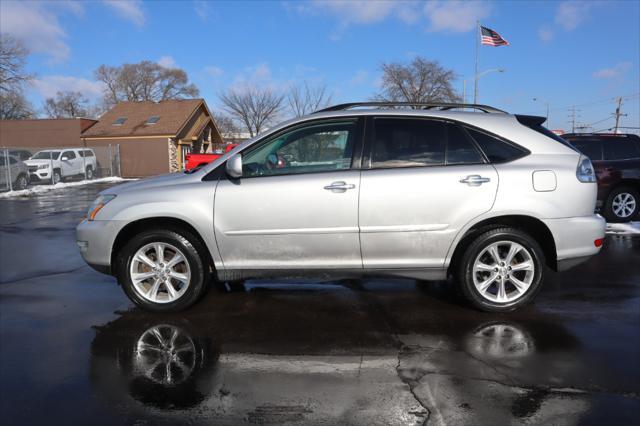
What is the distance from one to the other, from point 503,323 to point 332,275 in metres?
1.53

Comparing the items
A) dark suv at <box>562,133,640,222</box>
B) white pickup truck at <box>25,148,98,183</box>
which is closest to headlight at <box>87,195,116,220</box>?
dark suv at <box>562,133,640,222</box>

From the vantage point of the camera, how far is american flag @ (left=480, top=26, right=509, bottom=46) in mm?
24172

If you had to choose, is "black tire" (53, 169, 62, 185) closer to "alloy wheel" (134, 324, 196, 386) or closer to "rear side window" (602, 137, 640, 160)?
"alloy wheel" (134, 324, 196, 386)

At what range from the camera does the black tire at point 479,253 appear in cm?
405

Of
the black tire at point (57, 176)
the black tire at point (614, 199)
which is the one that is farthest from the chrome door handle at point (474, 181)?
the black tire at point (57, 176)

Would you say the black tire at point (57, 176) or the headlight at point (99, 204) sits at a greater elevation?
the black tire at point (57, 176)

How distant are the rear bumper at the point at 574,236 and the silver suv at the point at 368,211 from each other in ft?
0.04

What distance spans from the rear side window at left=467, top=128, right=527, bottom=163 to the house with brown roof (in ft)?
95.5

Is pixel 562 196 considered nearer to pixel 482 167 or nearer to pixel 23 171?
pixel 482 167

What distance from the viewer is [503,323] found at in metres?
3.99

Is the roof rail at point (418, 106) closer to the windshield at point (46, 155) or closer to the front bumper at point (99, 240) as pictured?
the front bumper at point (99, 240)

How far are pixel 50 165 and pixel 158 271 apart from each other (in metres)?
21.4

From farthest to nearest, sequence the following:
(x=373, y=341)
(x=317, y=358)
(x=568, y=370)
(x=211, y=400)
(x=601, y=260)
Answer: (x=601, y=260) < (x=373, y=341) < (x=317, y=358) < (x=568, y=370) < (x=211, y=400)

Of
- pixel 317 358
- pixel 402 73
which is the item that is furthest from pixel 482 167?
pixel 402 73
